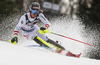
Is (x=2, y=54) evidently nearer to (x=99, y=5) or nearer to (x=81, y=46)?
(x=81, y=46)

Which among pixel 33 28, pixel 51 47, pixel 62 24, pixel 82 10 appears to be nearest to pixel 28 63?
pixel 51 47

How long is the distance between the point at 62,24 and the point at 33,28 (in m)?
5.41

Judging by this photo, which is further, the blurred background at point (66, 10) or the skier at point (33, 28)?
the blurred background at point (66, 10)

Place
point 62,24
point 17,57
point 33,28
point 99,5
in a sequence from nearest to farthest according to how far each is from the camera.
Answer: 1. point 17,57
2. point 33,28
3. point 62,24
4. point 99,5

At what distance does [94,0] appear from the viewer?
1902cm

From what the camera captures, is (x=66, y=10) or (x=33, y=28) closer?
(x=33, y=28)

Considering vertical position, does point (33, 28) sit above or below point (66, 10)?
above

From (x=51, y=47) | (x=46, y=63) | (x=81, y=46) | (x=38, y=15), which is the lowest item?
(x=81, y=46)

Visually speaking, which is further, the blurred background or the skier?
the blurred background

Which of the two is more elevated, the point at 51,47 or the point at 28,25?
the point at 28,25

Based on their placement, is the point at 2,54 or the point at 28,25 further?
the point at 28,25

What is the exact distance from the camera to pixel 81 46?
27.6 ft

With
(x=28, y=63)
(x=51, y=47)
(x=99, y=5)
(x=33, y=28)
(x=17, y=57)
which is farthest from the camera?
(x=99, y=5)

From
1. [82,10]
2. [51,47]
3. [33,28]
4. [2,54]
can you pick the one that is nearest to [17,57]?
[2,54]
